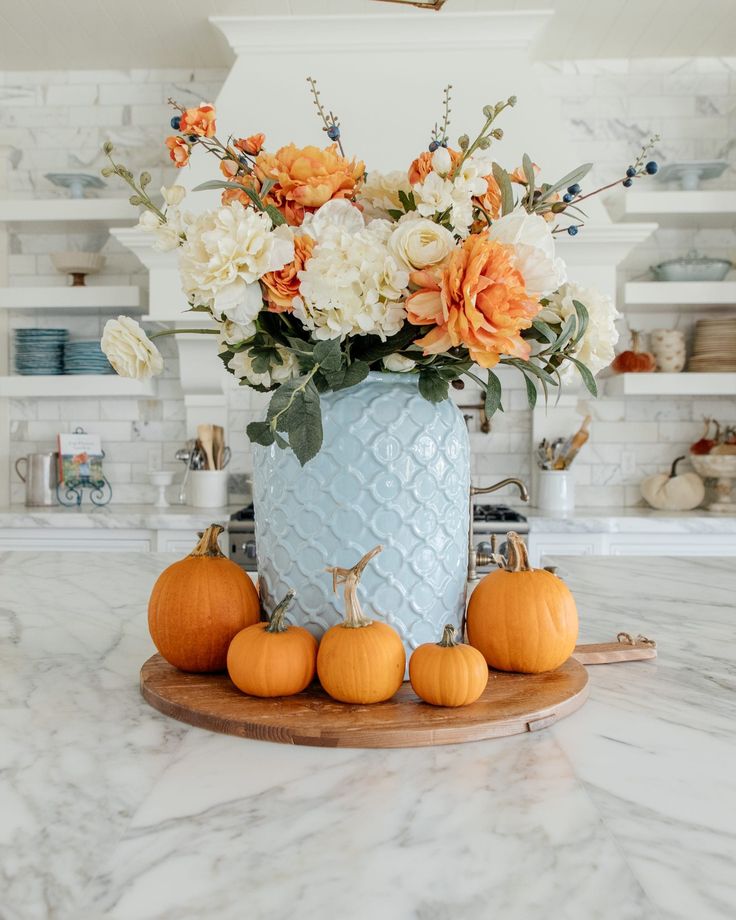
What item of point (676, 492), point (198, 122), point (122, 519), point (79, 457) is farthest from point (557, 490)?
point (198, 122)

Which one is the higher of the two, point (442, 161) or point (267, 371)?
point (442, 161)

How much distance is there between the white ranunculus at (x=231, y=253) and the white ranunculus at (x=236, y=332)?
5 centimetres

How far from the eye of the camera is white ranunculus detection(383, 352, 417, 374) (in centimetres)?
85

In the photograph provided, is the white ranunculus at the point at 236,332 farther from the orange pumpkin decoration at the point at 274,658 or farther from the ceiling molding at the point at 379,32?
the ceiling molding at the point at 379,32

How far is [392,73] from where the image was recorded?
11.4 feet

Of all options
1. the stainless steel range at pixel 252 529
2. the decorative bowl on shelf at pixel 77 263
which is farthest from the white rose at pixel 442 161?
the decorative bowl on shelf at pixel 77 263

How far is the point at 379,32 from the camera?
11.3ft

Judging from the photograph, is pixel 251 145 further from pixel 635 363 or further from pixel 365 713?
pixel 635 363

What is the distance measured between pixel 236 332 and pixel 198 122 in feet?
0.71

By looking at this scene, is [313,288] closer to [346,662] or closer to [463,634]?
[346,662]

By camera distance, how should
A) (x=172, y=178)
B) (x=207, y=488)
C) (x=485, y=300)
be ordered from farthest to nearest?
(x=172, y=178) < (x=207, y=488) < (x=485, y=300)

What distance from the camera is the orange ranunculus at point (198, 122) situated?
0.82 metres

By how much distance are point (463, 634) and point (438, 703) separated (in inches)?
7.9

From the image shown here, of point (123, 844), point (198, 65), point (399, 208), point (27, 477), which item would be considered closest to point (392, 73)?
point (198, 65)
